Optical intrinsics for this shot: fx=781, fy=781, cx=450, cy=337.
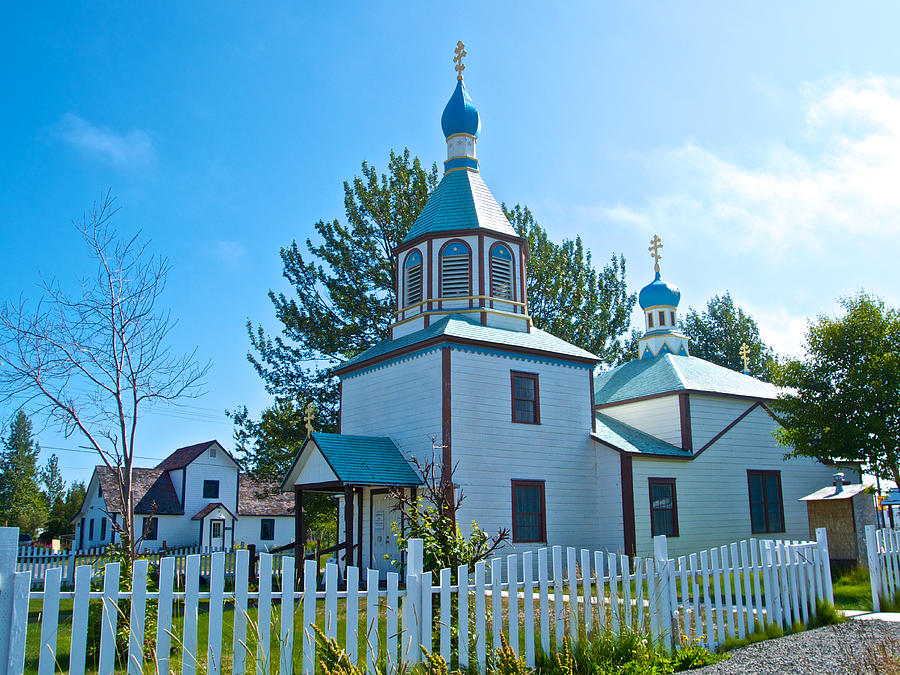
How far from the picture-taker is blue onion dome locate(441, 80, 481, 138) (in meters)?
24.6

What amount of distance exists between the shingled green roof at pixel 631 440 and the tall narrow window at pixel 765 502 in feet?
9.30

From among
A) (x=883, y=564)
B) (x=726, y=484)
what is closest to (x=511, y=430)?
(x=726, y=484)

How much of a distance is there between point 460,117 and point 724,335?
33988mm

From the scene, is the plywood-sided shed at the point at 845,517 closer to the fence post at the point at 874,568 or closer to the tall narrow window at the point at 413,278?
the fence post at the point at 874,568

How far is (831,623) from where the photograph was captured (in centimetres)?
1081

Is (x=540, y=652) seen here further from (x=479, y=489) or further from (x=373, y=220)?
(x=373, y=220)

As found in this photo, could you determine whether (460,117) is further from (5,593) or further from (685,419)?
(5,593)

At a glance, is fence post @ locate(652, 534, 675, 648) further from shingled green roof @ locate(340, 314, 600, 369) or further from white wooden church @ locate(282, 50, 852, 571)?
shingled green roof @ locate(340, 314, 600, 369)

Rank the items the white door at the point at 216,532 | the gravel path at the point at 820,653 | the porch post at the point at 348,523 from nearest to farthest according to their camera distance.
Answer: the gravel path at the point at 820,653
the porch post at the point at 348,523
the white door at the point at 216,532

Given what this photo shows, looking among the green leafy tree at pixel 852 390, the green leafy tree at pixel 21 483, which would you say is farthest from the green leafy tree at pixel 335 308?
the green leafy tree at pixel 21 483

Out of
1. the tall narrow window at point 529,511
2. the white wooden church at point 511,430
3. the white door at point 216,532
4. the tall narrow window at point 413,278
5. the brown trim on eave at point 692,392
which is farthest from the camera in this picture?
the white door at point 216,532

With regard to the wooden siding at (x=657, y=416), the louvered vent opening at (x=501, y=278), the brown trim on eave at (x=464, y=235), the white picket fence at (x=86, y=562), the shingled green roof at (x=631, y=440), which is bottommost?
the white picket fence at (x=86, y=562)

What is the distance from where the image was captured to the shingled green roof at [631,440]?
20.9m

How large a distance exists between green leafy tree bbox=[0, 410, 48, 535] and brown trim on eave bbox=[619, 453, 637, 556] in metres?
46.1
